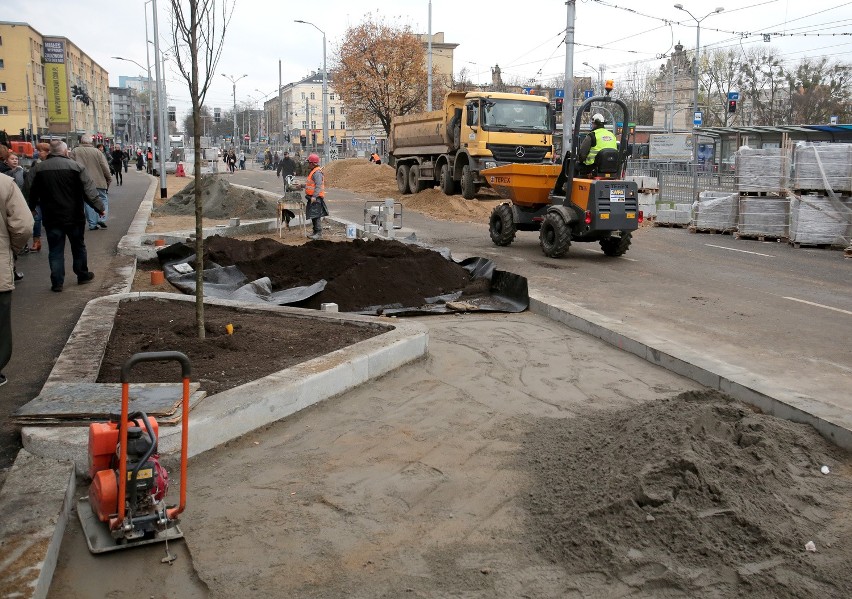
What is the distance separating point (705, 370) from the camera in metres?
6.48

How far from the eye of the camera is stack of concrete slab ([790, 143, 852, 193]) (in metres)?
16.4

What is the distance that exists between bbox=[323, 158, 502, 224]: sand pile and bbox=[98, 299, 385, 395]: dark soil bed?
1525 centimetres

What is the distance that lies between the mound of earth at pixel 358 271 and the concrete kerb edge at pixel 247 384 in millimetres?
1916

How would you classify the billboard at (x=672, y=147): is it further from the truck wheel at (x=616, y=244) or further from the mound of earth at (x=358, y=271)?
the mound of earth at (x=358, y=271)

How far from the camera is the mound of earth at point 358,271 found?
9930mm

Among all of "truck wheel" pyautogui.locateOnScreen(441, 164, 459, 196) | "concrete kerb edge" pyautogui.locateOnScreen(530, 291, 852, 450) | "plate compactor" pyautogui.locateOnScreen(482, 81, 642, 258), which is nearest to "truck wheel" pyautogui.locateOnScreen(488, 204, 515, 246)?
Answer: "plate compactor" pyautogui.locateOnScreen(482, 81, 642, 258)

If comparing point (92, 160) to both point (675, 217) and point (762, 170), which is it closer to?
point (762, 170)

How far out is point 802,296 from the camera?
1084 centimetres

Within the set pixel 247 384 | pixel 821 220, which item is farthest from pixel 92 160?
pixel 821 220

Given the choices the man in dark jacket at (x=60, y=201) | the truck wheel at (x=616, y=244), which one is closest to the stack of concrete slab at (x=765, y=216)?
the truck wheel at (x=616, y=244)

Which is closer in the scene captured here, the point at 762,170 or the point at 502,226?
the point at 502,226

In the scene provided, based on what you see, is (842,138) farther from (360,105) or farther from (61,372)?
(360,105)

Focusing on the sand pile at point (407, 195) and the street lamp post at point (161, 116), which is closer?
the sand pile at point (407, 195)

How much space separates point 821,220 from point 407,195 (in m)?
17.4
